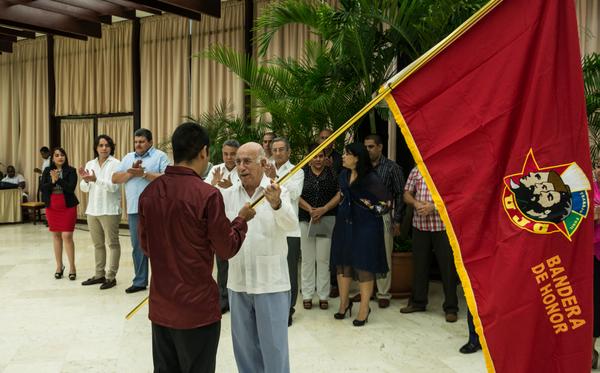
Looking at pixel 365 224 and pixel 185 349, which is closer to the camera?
pixel 185 349

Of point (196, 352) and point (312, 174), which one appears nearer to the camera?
point (196, 352)

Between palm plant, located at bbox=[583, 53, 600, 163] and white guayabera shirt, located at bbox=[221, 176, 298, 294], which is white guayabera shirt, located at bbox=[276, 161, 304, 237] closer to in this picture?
white guayabera shirt, located at bbox=[221, 176, 298, 294]

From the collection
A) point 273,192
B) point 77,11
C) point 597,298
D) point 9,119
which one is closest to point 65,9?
point 77,11

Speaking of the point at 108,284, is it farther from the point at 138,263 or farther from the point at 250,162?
the point at 250,162

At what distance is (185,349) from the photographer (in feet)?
7.22

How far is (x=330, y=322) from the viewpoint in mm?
4523

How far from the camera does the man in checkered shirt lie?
4.61 meters

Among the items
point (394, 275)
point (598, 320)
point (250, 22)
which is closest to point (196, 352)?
point (598, 320)

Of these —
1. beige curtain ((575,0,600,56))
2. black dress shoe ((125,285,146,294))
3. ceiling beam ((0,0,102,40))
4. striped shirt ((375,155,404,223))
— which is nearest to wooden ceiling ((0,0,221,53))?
ceiling beam ((0,0,102,40))

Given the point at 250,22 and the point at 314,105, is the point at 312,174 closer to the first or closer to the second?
the point at 314,105

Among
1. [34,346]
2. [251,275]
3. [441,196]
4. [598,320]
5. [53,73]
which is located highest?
[53,73]

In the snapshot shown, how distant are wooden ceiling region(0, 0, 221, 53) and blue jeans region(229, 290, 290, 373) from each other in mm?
5292

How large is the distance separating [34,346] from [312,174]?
2.47 m

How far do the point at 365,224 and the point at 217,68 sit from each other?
5.35 m
